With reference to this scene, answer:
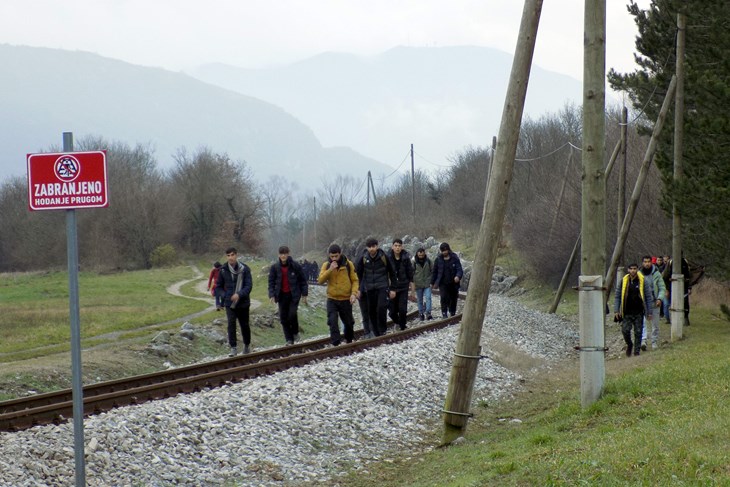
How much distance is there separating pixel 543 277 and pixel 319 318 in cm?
1756

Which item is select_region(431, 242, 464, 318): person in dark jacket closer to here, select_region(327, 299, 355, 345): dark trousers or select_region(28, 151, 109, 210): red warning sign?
select_region(327, 299, 355, 345): dark trousers

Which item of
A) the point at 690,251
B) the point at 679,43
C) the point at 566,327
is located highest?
the point at 679,43

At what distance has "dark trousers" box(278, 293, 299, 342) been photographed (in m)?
18.1

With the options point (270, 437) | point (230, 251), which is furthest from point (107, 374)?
point (270, 437)

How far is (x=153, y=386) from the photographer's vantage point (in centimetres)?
1249

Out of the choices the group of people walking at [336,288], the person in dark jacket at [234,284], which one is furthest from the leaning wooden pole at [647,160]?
the person in dark jacket at [234,284]

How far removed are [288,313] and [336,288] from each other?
143 centimetres

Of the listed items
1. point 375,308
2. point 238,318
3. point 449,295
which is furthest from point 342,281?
point 449,295

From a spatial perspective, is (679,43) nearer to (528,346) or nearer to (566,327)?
(528,346)

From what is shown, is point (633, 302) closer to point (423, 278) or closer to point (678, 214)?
point (678, 214)

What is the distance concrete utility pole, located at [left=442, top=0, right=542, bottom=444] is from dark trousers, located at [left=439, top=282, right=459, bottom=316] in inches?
498

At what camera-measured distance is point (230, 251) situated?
17.2 meters

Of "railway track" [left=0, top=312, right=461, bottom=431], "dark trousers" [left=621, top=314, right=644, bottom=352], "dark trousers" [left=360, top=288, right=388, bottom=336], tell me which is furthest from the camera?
"dark trousers" [left=360, top=288, right=388, bottom=336]

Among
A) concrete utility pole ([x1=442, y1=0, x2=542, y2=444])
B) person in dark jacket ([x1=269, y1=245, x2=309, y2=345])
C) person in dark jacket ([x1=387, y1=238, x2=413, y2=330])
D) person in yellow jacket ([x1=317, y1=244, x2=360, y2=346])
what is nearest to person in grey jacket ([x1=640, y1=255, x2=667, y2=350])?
person in dark jacket ([x1=387, y1=238, x2=413, y2=330])
